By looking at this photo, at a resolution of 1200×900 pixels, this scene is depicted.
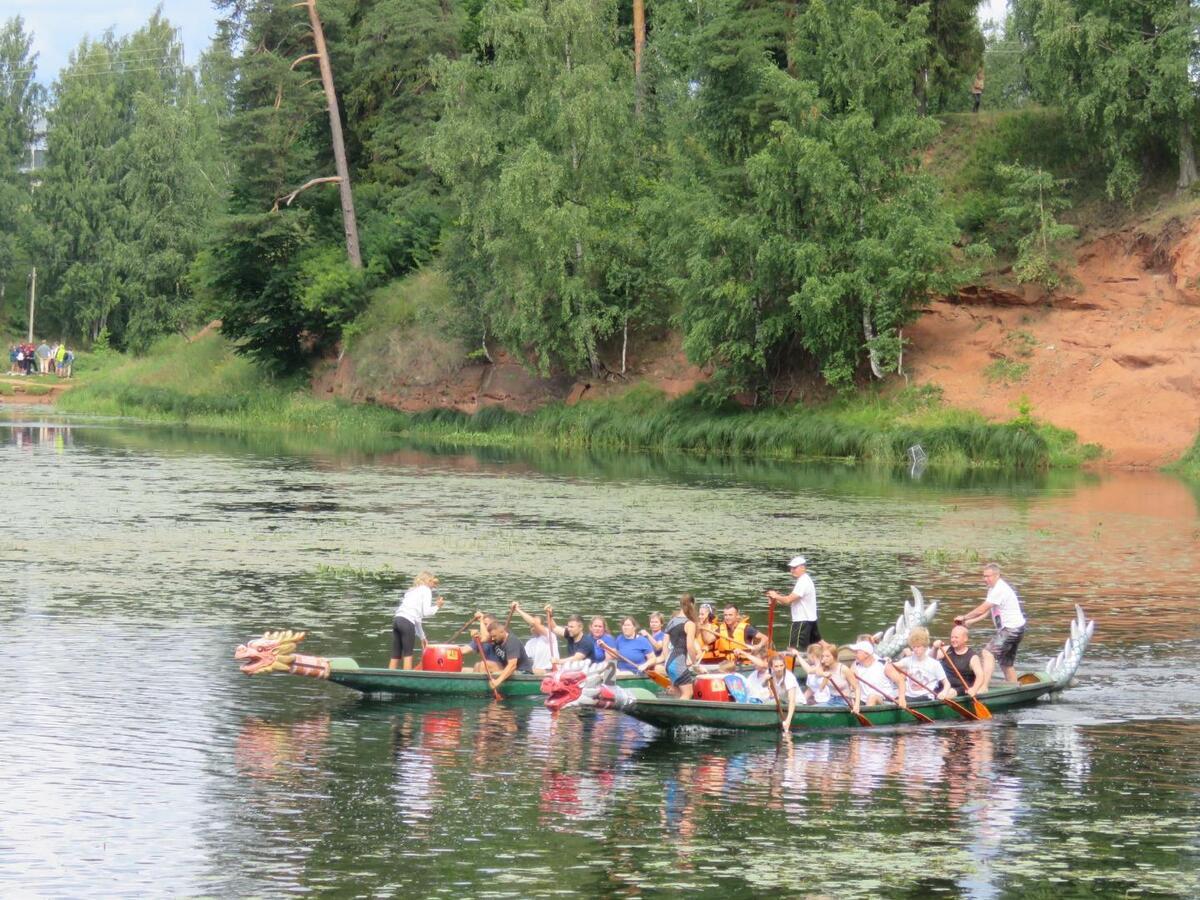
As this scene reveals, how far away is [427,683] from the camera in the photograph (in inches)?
883

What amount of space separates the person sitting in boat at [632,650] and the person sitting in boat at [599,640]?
15 centimetres

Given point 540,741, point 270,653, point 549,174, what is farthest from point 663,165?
point 540,741

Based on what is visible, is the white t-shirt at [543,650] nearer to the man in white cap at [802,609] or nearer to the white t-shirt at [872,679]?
the man in white cap at [802,609]

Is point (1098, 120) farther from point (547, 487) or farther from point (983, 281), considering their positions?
point (547, 487)

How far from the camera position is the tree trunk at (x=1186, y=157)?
206ft

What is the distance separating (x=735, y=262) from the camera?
208 ft

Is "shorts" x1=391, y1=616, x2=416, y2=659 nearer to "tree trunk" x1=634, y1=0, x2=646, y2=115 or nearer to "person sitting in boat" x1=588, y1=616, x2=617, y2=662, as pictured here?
"person sitting in boat" x1=588, y1=616, x2=617, y2=662

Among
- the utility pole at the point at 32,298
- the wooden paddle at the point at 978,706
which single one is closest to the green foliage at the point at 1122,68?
the wooden paddle at the point at 978,706

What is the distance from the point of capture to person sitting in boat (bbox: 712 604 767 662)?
23.5 metres

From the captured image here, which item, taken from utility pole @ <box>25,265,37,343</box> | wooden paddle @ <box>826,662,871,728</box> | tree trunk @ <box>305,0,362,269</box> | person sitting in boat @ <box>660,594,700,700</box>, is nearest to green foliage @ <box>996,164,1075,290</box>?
tree trunk @ <box>305,0,362,269</box>

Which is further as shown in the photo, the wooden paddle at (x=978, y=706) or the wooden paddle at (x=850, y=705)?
the wooden paddle at (x=978, y=706)

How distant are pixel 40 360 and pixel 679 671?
311ft

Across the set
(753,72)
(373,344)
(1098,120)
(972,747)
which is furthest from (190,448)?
(972,747)

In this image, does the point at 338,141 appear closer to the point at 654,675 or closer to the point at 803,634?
the point at 803,634
